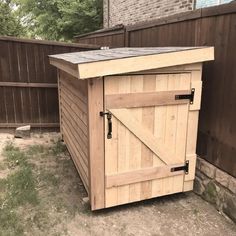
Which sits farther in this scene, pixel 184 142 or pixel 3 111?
pixel 3 111

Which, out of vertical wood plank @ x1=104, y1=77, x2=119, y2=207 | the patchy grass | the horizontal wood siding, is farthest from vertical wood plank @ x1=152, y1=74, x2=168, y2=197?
the patchy grass

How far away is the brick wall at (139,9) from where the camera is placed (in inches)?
257

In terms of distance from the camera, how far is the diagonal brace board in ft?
9.65

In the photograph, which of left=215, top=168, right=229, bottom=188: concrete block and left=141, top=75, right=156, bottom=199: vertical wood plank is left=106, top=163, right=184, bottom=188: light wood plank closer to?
left=141, top=75, right=156, bottom=199: vertical wood plank

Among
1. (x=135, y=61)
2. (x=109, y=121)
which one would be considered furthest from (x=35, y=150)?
(x=135, y=61)

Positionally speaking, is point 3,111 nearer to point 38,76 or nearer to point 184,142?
point 38,76

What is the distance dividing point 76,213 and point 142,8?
22.2 ft

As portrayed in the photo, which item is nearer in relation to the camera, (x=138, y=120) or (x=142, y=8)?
(x=138, y=120)

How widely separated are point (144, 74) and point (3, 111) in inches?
146

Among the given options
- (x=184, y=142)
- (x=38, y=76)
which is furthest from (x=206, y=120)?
(x=38, y=76)

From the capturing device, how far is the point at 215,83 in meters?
3.15

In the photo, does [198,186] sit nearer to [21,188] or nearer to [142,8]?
[21,188]

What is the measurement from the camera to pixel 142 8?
27.1 ft

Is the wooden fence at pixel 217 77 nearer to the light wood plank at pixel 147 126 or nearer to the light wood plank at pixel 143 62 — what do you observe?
the light wood plank at pixel 143 62
